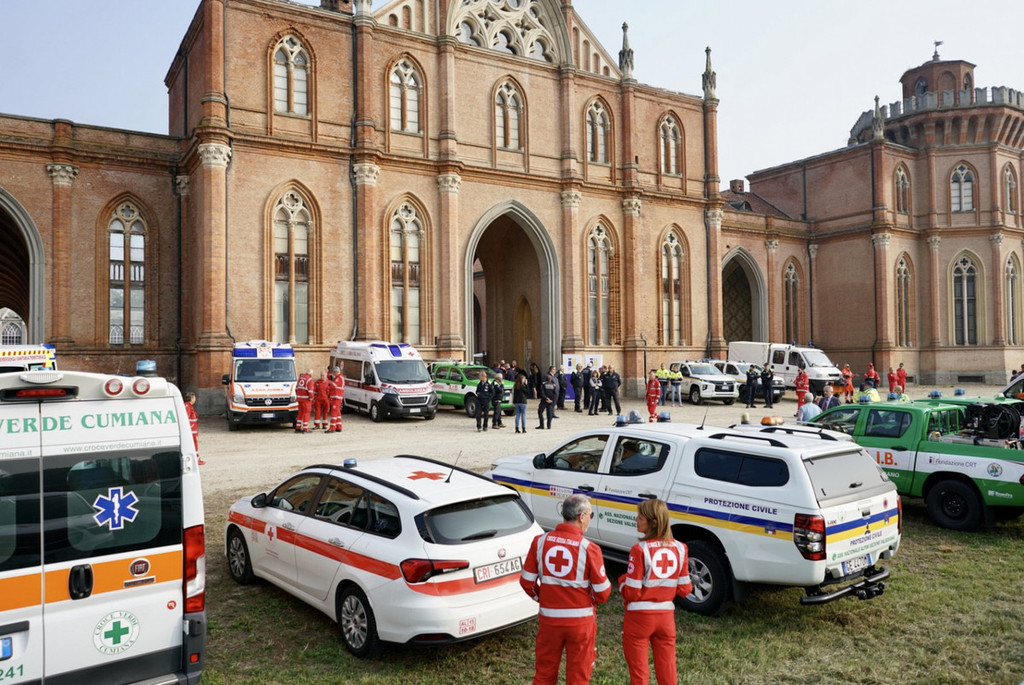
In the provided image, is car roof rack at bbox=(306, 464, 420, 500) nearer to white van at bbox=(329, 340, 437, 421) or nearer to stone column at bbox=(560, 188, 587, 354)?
white van at bbox=(329, 340, 437, 421)

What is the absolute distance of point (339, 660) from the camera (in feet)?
18.3

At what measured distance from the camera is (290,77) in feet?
85.6

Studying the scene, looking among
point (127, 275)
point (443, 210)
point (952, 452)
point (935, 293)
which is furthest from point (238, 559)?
point (935, 293)

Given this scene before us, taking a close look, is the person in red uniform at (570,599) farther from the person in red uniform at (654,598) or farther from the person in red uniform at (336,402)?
the person in red uniform at (336,402)

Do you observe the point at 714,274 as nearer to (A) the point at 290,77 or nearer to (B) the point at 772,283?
(B) the point at 772,283

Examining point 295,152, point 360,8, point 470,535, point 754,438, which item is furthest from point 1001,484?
point 360,8

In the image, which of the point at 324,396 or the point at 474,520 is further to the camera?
the point at 324,396

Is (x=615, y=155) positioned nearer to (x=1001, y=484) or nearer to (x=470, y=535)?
(x=1001, y=484)

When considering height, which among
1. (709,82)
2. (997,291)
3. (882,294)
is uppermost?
(709,82)

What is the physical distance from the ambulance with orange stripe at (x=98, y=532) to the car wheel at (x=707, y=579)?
14.1 feet

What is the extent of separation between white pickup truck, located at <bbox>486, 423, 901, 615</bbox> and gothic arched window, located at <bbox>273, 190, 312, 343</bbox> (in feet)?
66.3

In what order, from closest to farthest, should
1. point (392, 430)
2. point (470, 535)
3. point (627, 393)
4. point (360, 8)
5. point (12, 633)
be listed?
point (12, 633) → point (470, 535) → point (392, 430) → point (360, 8) → point (627, 393)

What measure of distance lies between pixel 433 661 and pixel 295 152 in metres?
23.7

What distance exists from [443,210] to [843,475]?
23.8 metres
